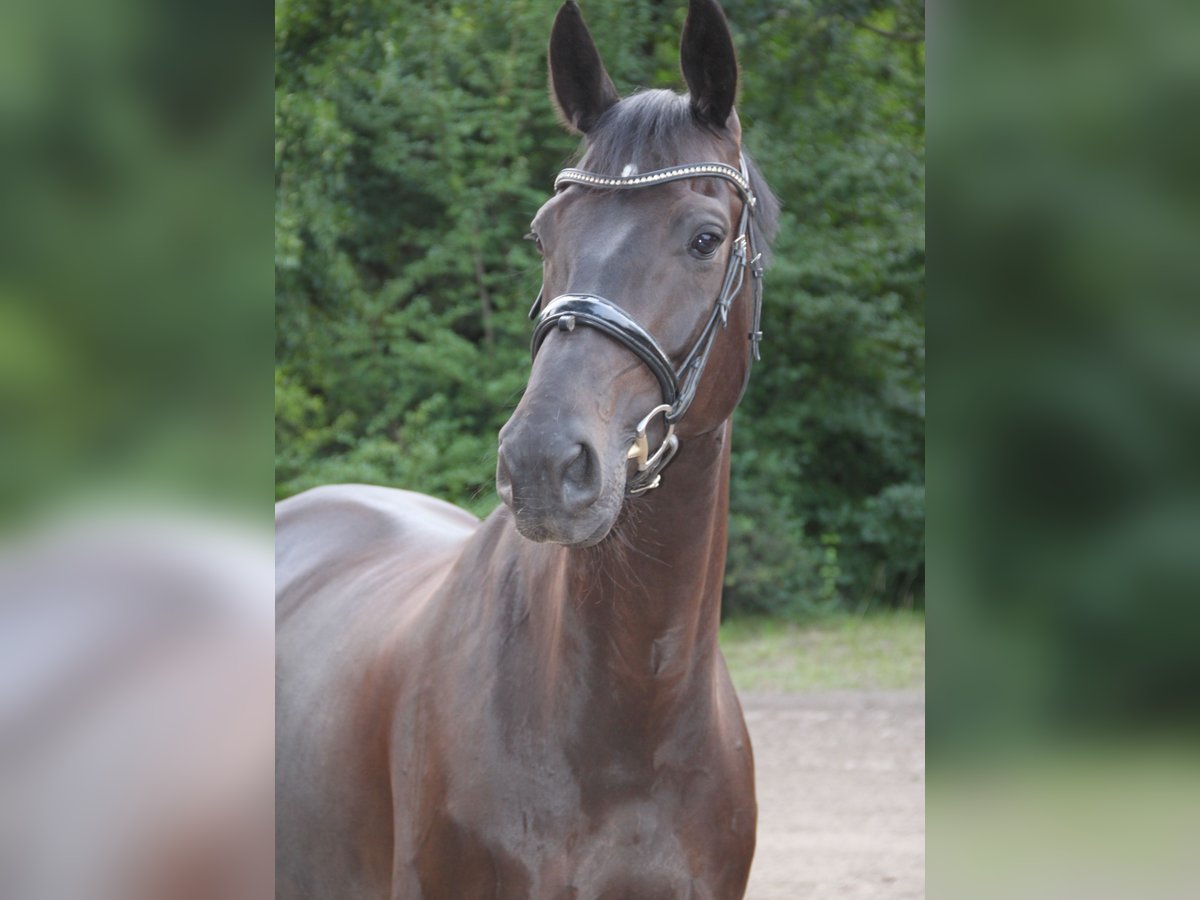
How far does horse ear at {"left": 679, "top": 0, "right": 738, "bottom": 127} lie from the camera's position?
214 centimetres

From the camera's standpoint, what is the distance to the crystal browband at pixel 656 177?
2.03m

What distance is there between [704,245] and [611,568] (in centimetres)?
59

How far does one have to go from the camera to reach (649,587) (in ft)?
7.04

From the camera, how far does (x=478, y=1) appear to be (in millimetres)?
10586

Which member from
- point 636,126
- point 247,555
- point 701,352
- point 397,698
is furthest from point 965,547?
point 397,698

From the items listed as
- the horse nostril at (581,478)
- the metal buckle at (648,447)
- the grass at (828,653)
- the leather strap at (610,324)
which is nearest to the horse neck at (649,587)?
the metal buckle at (648,447)

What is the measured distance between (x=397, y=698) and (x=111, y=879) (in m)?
1.79

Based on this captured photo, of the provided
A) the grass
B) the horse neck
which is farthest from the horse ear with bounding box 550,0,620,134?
the grass

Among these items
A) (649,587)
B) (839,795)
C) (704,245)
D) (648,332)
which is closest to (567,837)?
(649,587)

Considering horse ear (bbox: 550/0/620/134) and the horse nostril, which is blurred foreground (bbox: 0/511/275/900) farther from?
horse ear (bbox: 550/0/620/134)

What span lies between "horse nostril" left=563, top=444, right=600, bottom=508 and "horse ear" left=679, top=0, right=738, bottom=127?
791 mm

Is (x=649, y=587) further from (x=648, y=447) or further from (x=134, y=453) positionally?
(x=134, y=453)

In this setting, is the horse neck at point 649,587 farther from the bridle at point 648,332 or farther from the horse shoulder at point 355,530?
the horse shoulder at point 355,530

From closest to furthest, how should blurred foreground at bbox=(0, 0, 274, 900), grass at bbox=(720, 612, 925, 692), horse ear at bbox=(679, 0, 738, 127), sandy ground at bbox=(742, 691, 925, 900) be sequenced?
blurred foreground at bbox=(0, 0, 274, 900)
horse ear at bbox=(679, 0, 738, 127)
sandy ground at bbox=(742, 691, 925, 900)
grass at bbox=(720, 612, 925, 692)
